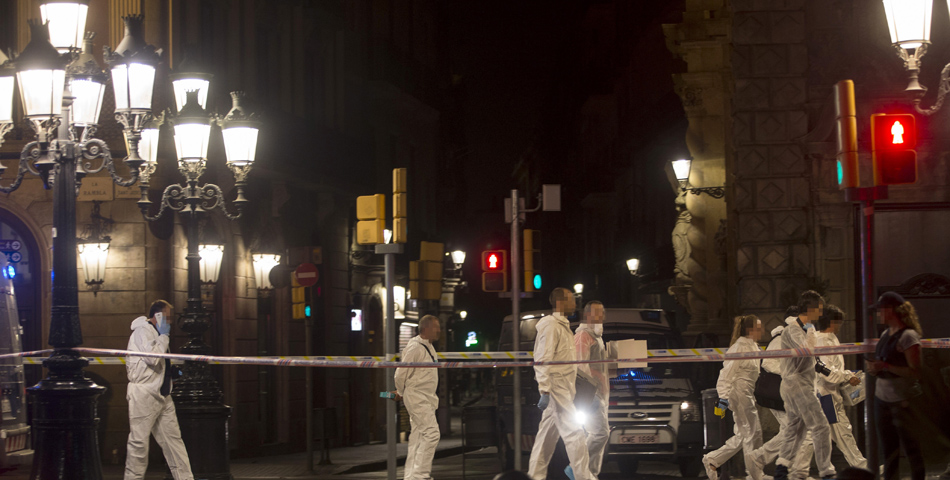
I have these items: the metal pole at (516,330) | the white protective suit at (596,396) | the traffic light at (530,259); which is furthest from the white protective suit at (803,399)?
the traffic light at (530,259)

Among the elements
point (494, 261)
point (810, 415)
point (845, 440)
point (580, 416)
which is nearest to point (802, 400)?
point (810, 415)

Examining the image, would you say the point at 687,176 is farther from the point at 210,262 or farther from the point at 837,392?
the point at 837,392

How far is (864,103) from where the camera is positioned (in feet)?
56.7

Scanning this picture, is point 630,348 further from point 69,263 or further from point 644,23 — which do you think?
point 644,23

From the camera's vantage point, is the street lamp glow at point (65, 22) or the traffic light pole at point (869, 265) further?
the street lamp glow at point (65, 22)

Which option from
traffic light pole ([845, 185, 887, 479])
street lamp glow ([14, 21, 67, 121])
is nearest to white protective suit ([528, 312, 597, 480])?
traffic light pole ([845, 185, 887, 479])

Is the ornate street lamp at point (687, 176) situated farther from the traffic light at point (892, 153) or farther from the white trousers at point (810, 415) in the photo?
the traffic light at point (892, 153)

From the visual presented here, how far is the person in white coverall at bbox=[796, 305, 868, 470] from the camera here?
13.0 meters

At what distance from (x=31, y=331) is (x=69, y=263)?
9962 millimetres

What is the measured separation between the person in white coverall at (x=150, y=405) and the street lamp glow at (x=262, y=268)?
1019 centimetres

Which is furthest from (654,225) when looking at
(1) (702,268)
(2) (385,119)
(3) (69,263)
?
(3) (69,263)

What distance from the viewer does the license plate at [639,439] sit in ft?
47.9

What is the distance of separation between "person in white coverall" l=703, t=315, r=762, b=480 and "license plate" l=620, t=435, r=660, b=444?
1481 mm

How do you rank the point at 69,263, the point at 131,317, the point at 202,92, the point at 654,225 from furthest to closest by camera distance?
the point at 654,225 < the point at 131,317 < the point at 202,92 < the point at 69,263
